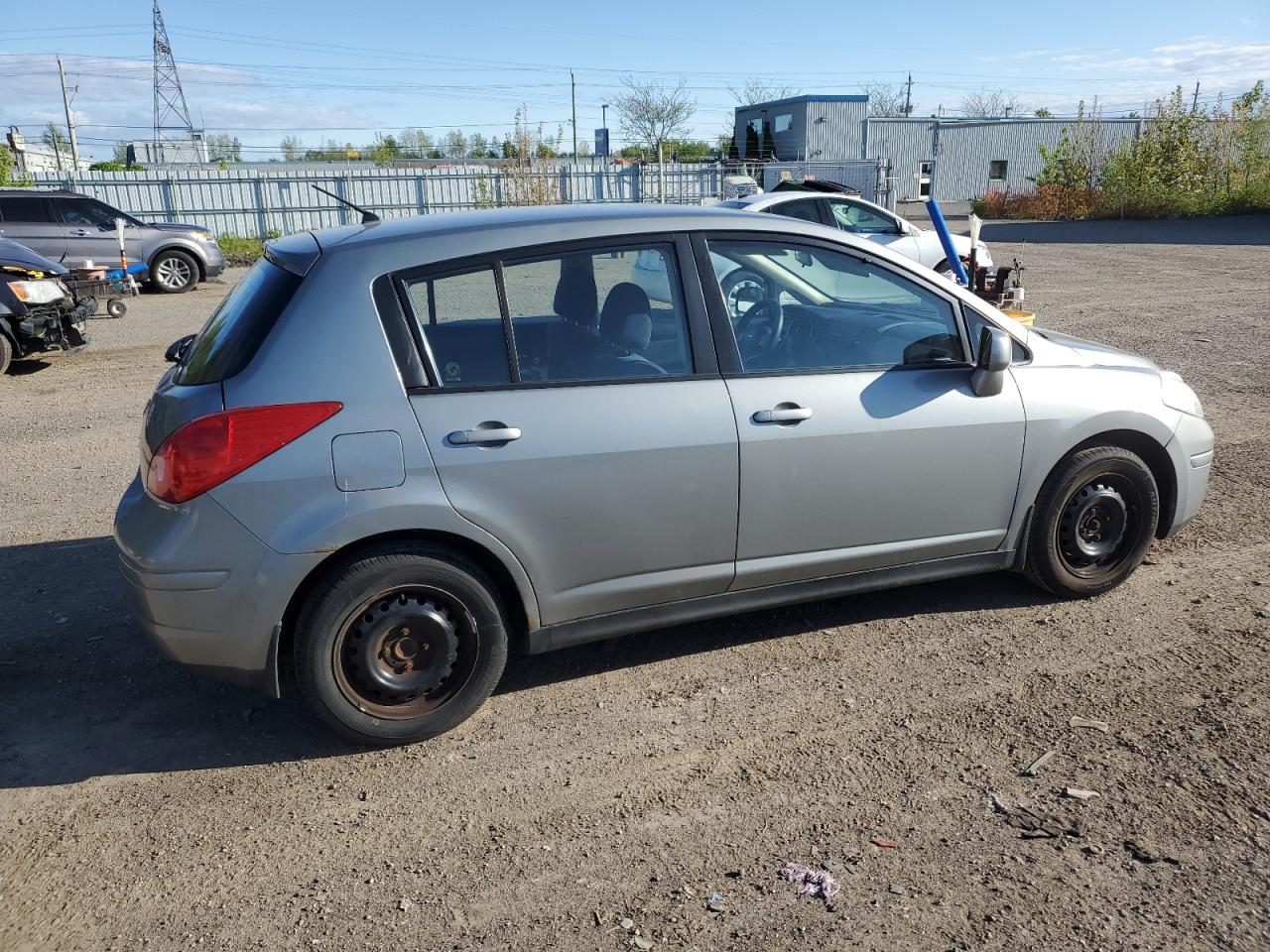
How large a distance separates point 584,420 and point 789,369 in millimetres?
894

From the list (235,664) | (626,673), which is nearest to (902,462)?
(626,673)

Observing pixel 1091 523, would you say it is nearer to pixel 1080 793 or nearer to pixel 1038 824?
pixel 1080 793

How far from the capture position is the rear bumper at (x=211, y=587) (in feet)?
11.0

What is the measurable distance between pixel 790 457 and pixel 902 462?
0.53 m

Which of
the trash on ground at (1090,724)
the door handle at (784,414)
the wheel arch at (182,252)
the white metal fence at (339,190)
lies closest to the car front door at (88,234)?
the wheel arch at (182,252)

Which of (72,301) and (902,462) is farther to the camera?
(72,301)

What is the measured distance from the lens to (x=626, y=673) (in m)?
4.24

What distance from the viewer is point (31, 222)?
1750 cm

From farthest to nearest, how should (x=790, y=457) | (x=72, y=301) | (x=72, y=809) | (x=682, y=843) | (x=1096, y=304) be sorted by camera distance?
1. (x=1096, y=304)
2. (x=72, y=301)
3. (x=790, y=457)
4. (x=72, y=809)
5. (x=682, y=843)

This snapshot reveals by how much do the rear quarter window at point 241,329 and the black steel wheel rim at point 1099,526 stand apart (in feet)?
11.3

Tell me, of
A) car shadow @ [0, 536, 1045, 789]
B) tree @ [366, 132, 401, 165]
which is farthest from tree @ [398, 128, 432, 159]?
car shadow @ [0, 536, 1045, 789]

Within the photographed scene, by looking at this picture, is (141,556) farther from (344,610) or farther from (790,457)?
(790,457)

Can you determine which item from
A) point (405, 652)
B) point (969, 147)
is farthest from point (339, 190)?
point (969, 147)

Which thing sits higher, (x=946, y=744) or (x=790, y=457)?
(x=790, y=457)
